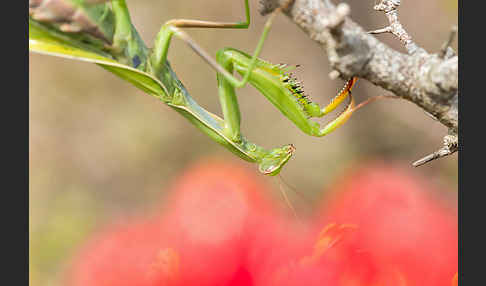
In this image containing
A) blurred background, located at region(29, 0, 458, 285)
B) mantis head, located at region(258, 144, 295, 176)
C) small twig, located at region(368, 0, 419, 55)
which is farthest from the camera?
blurred background, located at region(29, 0, 458, 285)

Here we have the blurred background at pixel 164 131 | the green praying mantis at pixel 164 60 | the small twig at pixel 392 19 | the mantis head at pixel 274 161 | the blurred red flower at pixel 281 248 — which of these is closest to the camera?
the blurred red flower at pixel 281 248

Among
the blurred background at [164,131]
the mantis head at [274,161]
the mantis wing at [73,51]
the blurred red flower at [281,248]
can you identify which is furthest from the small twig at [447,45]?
the blurred background at [164,131]

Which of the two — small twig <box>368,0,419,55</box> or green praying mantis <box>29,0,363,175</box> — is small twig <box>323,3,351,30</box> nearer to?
green praying mantis <box>29,0,363,175</box>

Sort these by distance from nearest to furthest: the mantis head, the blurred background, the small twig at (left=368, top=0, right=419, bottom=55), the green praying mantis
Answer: the green praying mantis, the small twig at (left=368, top=0, right=419, bottom=55), the mantis head, the blurred background

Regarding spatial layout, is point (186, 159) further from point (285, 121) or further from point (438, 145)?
point (438, 145)

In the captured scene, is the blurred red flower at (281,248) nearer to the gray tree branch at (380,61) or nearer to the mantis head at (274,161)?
the mantis head at (274,161)

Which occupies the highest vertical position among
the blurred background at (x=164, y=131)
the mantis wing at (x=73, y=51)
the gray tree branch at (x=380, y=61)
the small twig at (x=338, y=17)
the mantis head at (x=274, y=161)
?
the small twig at (x=338, y=17)

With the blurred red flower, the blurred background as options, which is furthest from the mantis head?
the blurred background

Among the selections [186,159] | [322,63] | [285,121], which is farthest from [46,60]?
[322,63]
